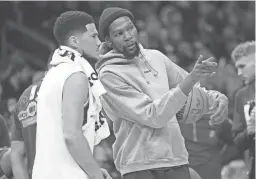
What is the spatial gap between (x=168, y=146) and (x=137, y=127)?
244mm

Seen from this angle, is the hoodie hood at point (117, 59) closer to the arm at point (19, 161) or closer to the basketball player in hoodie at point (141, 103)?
the basketball player in hoodie at point (141, 103)

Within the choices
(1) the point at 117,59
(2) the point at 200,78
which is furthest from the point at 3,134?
(2) the point at 200,78

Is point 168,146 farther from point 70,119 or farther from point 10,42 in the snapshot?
point 10,42

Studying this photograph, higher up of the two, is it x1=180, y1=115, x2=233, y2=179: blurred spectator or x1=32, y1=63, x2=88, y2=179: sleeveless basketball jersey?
x1=32, y1=63, x2=88, y2=179: sleeveless basketball jersey

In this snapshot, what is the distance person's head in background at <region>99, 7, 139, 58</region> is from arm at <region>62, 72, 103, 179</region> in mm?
1090

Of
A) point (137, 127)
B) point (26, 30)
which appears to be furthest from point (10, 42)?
point (137, 127)

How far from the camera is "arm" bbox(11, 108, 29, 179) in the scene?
440 cm

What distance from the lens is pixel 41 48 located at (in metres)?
12.4

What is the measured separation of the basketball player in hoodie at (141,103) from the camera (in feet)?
14.9

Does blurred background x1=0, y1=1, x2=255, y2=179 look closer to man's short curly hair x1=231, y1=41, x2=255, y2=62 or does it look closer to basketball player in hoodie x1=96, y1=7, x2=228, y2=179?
man's short curly hair x1=231, y1=41, x2=255, y2=62

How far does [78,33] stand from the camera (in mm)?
4152

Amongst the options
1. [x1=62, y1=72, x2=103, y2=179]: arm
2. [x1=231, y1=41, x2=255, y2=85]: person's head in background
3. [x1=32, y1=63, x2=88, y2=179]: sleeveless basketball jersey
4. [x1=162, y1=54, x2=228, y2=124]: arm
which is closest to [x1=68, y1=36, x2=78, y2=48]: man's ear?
[x1=32, y1=63, x2=88, y2=179]: sleeveless basketball jersey

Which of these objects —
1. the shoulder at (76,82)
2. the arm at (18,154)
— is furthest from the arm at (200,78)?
the arm at (18,154)

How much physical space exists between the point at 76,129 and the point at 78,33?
0.70 metres
